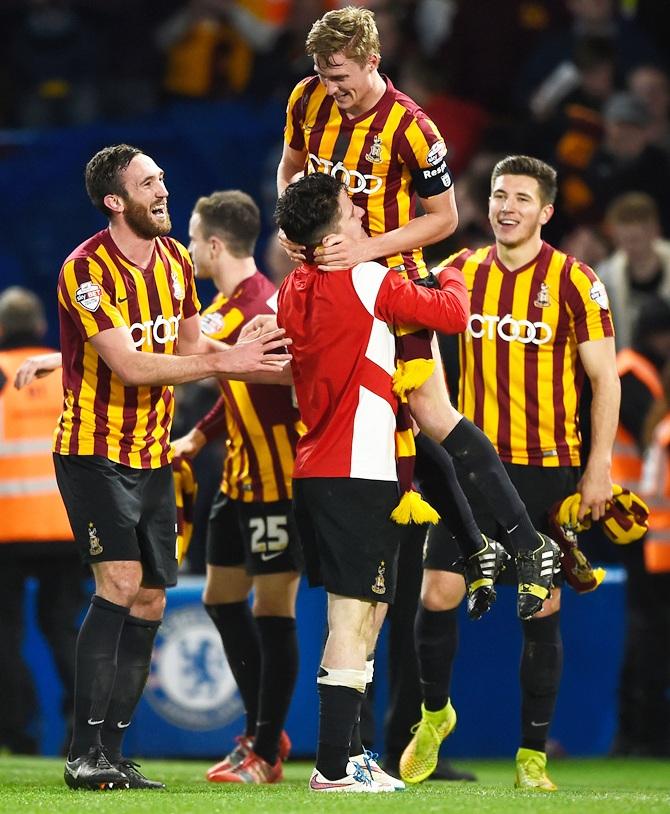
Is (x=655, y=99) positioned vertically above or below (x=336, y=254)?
above

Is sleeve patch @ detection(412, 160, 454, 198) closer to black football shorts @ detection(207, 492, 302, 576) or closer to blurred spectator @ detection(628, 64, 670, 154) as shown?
black football shorts @ detection(207, 492, 302, 576)

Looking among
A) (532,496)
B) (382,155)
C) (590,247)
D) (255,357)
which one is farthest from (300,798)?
(590,247)

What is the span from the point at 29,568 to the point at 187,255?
2657mm

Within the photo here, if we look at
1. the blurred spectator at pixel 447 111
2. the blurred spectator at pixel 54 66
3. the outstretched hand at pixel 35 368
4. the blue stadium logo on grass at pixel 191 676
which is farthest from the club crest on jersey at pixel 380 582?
the blurred spectator at pixel 54 66

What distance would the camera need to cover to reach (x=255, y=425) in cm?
660

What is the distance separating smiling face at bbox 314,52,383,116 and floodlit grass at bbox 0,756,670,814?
7.29 feet

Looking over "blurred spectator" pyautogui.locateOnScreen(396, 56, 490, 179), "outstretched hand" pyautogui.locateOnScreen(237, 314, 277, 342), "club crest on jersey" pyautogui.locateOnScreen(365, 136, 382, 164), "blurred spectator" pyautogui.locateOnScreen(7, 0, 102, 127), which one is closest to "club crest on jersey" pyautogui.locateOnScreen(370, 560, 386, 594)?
"outstretched hand" pyautogui.locateOnScreen(237, 314, 277, 342)

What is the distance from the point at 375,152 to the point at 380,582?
142cm

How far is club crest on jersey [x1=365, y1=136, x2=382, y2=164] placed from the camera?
569cm

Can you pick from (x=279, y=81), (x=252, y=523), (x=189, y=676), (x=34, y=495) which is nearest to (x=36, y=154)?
(x=279, y=81)

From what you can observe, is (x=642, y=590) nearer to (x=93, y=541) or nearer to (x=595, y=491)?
(x=595, y=491)

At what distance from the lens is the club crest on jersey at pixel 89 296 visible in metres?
5.60

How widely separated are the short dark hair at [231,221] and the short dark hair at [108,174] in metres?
0.88

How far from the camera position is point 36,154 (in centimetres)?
1058
